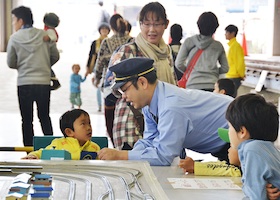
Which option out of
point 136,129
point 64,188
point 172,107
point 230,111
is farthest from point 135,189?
point 136,129

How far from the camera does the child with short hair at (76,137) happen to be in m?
3.78

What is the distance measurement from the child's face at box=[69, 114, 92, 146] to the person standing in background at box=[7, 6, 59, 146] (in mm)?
2716

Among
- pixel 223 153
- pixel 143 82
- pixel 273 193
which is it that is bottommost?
pixel 223 153

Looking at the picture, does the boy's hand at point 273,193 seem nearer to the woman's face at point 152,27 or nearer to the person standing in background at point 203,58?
the woman's face at point 152,27

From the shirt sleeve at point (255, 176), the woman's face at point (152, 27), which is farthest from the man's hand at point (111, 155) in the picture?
the woman's face at point (152, 27)

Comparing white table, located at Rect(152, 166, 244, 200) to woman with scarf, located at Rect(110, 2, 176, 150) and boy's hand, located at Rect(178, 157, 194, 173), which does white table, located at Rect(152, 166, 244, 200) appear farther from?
woman with scarf, located at Rect(110, 2, 176, 150)

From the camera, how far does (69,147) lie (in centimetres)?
381

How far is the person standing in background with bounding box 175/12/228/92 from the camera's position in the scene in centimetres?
672

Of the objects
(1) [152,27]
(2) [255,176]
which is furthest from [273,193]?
(1) [152,27]

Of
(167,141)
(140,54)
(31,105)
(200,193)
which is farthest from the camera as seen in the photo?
(31,105)

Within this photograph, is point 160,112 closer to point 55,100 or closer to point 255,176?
point 255,176

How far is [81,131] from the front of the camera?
13.2ft

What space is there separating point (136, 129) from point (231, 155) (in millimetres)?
1693

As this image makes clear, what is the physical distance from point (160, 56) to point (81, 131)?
1.05 meters
